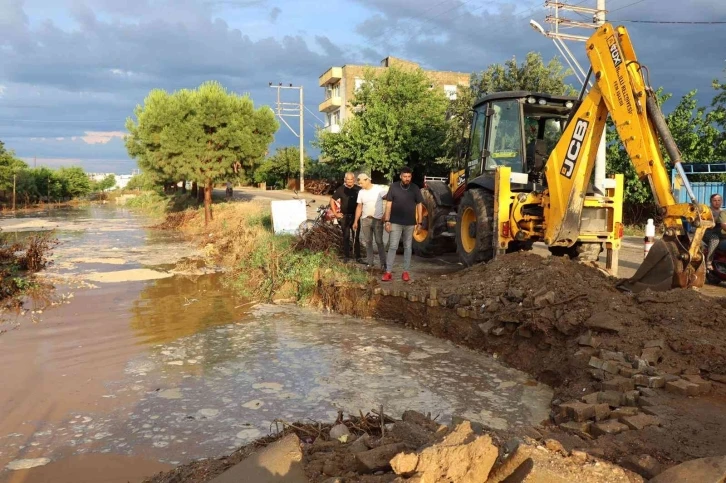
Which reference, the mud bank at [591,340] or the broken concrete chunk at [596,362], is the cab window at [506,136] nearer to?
the mud bank at [591,340]

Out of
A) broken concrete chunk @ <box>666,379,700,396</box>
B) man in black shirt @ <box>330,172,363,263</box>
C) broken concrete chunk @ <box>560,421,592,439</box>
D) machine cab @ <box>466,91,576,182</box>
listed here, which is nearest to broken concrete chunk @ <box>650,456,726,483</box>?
broken concrete chunk @ <box>560,421,592,439</box>

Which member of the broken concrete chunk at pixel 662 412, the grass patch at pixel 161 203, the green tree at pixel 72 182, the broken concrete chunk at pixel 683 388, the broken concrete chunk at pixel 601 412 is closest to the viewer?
the broken concrete chunk at pixel 662 412

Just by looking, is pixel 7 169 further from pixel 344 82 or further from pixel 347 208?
pixel 347 208

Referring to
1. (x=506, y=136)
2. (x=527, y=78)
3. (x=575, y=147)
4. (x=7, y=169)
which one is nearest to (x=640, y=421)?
(x=575, y=147)

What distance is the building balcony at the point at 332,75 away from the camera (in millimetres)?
48875

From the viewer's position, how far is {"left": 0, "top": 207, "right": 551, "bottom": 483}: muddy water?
15.0ft

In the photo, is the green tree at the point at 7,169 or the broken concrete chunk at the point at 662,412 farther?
the green tree at the point at 7,169

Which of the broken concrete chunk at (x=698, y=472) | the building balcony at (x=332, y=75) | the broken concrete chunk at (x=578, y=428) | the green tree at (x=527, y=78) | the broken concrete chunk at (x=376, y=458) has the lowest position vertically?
the broken concrete chunk at (x=578, y=428)

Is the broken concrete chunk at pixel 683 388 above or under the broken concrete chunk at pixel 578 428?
above

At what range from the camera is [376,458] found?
3.07 meters

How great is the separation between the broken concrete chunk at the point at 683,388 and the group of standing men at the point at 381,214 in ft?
16.3

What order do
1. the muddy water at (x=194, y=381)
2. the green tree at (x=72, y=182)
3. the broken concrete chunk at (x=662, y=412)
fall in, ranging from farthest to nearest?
the green tree at (x=72, y=182), the muddy water at (x=194, y=381), the broken concrete chunk at (x=662, y=412)

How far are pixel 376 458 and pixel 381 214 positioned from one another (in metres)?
6.92

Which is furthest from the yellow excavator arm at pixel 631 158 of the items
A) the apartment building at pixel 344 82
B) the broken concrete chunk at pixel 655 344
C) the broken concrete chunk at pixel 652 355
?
the apartment building at pixel 344 82
